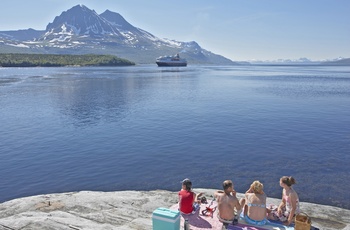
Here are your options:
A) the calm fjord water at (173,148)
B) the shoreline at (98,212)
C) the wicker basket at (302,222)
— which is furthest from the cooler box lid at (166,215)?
the calm fjord water at (173,148)

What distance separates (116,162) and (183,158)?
211 inches

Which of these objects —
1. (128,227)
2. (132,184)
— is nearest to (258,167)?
(132,184)

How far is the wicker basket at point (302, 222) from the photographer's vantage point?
9.92 meters

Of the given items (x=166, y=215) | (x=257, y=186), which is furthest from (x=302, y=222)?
(x=166, y=215)

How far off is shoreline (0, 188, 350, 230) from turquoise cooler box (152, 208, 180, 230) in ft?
6.00

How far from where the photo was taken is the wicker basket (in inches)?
391

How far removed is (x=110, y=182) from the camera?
68.1ft

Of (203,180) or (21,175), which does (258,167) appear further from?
(21,175)

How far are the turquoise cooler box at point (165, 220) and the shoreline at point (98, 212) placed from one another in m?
1.83

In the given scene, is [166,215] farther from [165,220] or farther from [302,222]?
[302,222]

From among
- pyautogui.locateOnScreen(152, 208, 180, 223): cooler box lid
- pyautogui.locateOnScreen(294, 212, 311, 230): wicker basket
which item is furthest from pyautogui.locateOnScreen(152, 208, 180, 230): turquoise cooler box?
pyautogui.locateOnScreen(294, 212, 311, 230): wicker basket

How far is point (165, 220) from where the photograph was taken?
10062 mm

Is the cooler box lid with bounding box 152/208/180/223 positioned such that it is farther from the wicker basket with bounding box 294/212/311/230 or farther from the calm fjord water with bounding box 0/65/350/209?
the calm fjord water with bounding box 0/65/350/209

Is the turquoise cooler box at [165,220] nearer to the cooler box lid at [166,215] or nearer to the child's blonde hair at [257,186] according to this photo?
the cooler box lid at [166,215]
